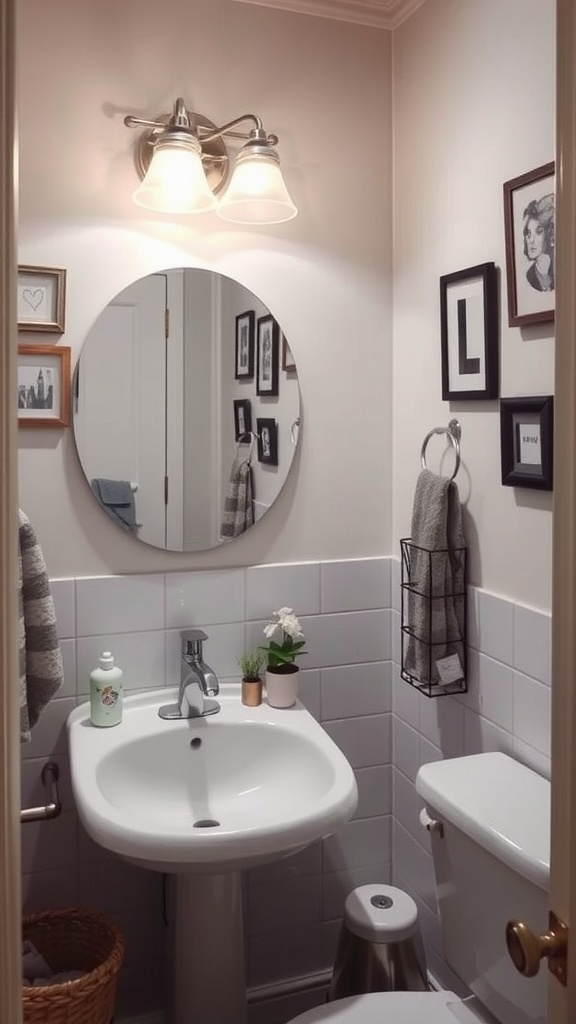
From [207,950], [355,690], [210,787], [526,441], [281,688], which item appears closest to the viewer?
[526,441]

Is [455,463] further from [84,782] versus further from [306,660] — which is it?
[84,782]

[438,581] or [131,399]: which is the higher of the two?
[131,399]

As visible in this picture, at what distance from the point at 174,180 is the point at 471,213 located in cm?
62

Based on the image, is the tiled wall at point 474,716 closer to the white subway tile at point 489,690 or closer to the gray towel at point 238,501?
the white subway tile at point 489,690

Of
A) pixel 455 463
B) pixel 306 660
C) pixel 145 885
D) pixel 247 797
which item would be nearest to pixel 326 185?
pixel 455 463

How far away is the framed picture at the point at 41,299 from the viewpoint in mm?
1704

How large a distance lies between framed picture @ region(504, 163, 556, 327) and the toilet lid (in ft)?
4.05

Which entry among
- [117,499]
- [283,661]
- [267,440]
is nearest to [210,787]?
[283,661]

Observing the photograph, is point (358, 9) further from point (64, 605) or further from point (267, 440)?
point (64, 605)

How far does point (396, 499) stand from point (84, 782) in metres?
1.01

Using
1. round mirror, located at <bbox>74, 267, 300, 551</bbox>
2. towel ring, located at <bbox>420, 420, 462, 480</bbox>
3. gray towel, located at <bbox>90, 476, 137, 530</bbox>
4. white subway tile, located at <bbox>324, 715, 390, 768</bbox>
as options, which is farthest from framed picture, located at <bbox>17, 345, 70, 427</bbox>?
white subway tile, located at <bbox>324, 715, 390, 768</bbox>

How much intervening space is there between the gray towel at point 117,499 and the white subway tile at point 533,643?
2.80 ft

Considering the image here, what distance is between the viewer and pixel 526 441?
1.54 m

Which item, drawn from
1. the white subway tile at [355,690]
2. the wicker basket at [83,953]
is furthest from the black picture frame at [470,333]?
the wicker basket at [83,953]
